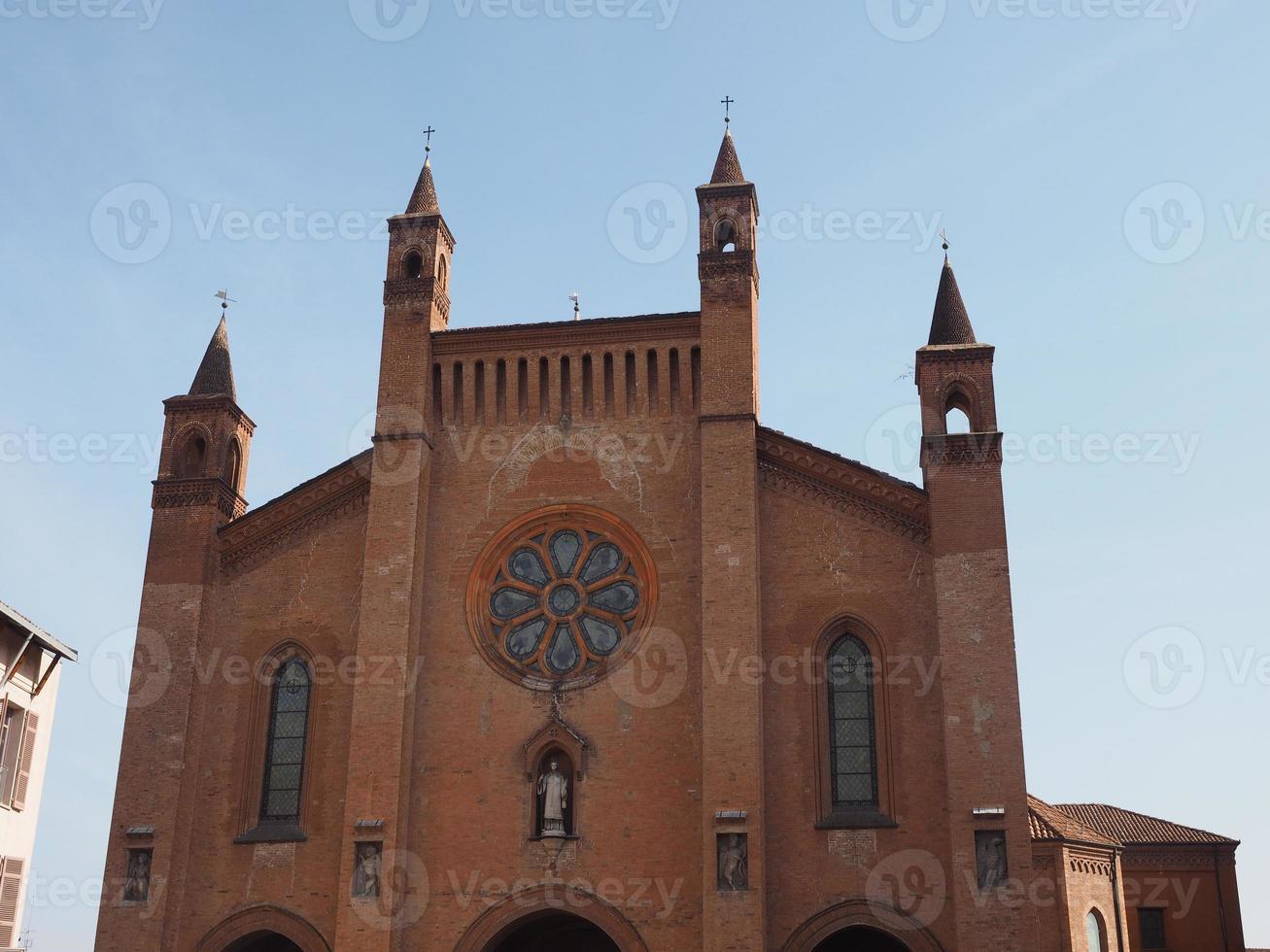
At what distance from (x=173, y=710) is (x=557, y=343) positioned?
31.3 feet

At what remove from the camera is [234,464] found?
2725 cm

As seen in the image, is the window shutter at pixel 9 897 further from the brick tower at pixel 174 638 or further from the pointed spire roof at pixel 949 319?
the pointed spire roof at pixel 949 319

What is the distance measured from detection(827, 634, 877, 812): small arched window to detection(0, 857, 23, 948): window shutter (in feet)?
42.2

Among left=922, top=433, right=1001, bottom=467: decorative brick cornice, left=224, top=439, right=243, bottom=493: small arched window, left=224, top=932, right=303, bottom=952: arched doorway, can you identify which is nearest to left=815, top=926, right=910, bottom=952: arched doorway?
left=922, top=433, right=1001, bottom=467: decorative brick cornice

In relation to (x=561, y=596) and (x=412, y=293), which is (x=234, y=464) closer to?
(x=412, y=293)

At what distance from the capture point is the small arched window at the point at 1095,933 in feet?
93.0

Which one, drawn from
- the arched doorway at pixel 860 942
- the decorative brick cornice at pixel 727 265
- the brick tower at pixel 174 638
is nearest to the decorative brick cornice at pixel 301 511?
the brick tower at pixel 174 638

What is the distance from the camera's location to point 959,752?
71.2 feet

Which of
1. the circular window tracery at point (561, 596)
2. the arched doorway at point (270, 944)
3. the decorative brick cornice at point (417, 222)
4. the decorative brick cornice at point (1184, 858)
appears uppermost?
the decorative brick cornice at point (417, 222)

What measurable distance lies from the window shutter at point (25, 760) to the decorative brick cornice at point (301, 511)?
460 centimetres

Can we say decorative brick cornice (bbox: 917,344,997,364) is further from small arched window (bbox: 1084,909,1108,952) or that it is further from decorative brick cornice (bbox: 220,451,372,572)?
small arched window (bbox: 1084,909,1108,952)

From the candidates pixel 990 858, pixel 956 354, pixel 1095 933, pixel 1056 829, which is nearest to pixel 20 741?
pixel 990 858

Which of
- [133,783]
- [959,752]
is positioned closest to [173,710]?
[133,783]

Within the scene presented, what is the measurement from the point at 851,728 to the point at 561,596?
5.60 meters
